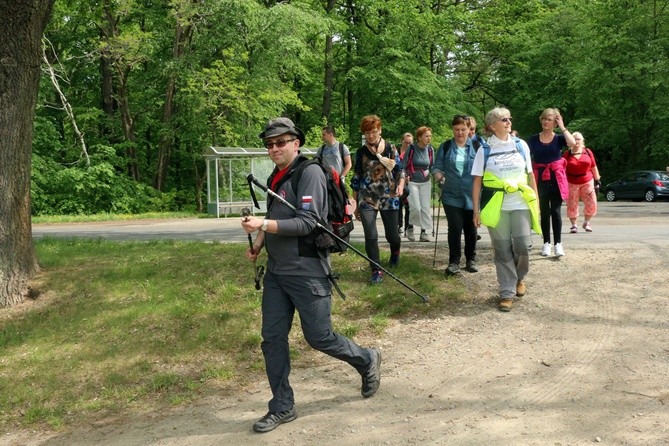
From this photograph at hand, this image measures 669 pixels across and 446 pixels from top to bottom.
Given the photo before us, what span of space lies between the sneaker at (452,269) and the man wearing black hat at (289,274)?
10.5ft

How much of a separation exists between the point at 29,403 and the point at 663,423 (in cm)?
468

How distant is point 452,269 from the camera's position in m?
7.42

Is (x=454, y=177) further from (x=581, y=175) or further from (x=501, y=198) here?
(x=581, y=175)

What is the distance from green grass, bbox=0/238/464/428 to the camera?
5391 mm

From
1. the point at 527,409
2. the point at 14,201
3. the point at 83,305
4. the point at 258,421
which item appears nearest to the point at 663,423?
the point at 527,409

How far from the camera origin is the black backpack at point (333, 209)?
14.2 ft

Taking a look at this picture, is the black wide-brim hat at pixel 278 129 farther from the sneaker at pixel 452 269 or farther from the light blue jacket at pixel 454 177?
the sneaker at pixel 452 269

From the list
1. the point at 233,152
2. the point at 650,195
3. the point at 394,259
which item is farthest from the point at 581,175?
the point at 650,195

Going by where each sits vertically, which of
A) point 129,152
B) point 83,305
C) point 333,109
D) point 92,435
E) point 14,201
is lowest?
point 92,435

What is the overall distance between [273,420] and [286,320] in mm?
666

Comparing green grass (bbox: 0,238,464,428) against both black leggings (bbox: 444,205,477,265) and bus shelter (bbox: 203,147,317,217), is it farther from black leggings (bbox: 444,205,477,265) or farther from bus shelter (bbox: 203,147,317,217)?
bus shelter (bbox: 203,147,317,217)

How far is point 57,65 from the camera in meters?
27.6

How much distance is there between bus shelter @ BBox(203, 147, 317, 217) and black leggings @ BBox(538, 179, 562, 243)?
15585 millimetres

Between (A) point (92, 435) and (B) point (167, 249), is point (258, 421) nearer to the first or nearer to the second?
(A) point (92, 435)
